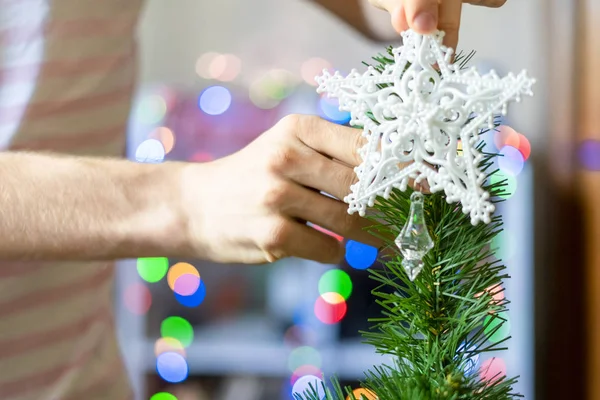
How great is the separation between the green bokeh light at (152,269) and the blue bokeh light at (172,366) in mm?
207

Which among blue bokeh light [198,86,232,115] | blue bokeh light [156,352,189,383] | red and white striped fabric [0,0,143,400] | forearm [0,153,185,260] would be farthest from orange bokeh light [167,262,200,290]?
forearm [0,153,185,260]

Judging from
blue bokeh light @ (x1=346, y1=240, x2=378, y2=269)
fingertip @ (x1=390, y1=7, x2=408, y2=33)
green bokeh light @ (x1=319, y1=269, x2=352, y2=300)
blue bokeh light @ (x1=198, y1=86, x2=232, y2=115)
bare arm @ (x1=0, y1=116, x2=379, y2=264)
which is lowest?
bare arm @ (x1=0, y1=116, x2=379, y2=264)

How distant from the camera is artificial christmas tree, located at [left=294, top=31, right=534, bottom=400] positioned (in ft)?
1.30

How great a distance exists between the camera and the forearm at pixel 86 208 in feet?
1.78

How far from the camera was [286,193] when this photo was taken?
0.48 metres

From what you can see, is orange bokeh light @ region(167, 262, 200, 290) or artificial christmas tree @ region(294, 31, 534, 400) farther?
orange bokeh light @ region(167, 262, 200, 290)

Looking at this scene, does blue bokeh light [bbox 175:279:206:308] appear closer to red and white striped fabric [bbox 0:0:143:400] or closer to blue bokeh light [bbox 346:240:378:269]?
blue bokeh light [bbox 346:240:378:269]

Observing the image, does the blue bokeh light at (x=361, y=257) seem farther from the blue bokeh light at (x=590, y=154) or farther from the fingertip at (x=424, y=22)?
the fingertip at (x=424, y=22)

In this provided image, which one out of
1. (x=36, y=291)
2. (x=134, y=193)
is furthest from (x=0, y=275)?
(x=134, y=193)

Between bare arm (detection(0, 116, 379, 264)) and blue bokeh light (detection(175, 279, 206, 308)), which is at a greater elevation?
bare arm (detection(0, 116, 379, 264))

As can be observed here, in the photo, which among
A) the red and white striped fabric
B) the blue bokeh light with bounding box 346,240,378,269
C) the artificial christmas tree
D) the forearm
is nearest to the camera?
the artificial christmas tree

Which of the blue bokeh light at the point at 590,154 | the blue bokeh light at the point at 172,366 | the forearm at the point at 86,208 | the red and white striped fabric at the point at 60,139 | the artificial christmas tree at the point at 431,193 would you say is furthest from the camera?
the blue bokeh light at the point at 172,366

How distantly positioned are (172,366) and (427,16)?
1575 millimetres

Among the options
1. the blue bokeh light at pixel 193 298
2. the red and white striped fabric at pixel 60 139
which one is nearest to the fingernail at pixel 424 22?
the red and white striped fabric at pixel 60 139
